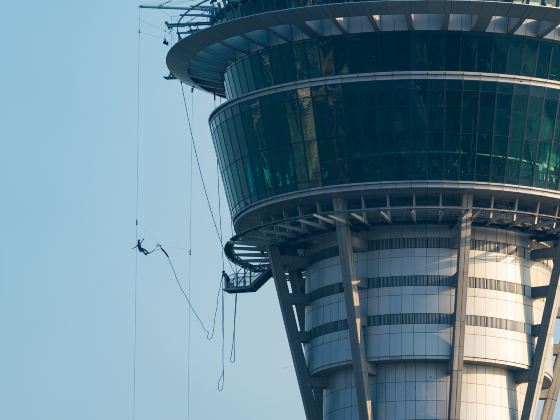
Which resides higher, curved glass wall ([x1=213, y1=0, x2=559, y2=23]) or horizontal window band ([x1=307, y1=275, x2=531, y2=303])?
curved glass wall ([x1=213, y1=0, x2=559, y2=23])

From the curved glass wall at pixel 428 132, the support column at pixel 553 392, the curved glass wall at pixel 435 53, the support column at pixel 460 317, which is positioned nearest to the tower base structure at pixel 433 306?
the support column at pixel 460 317

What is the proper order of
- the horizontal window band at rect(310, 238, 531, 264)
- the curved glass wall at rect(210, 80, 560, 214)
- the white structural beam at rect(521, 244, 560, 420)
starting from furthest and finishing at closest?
the horizontal window band at rect(310, 238, 531, 264) → the white structural beam at rect(521, 244, 560, 420) → the curved glass wall at rect(210, 80, 560, 214)

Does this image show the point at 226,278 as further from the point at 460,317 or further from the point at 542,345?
the point at 542,345

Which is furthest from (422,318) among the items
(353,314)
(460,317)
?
(353,314)

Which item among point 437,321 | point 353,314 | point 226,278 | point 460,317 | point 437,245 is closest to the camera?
point 460,317

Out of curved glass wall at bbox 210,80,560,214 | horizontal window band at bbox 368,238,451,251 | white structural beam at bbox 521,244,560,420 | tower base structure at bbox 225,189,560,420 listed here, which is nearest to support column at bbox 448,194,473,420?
tower base structure at bbox 225,189,560,420

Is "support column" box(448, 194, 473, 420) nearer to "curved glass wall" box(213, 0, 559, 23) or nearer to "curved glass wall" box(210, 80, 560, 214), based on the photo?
"curved glass wall" box(210, 80, 560, 214)

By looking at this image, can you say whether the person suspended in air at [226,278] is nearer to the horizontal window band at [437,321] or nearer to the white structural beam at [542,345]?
the horizontal window band at [437,321]
